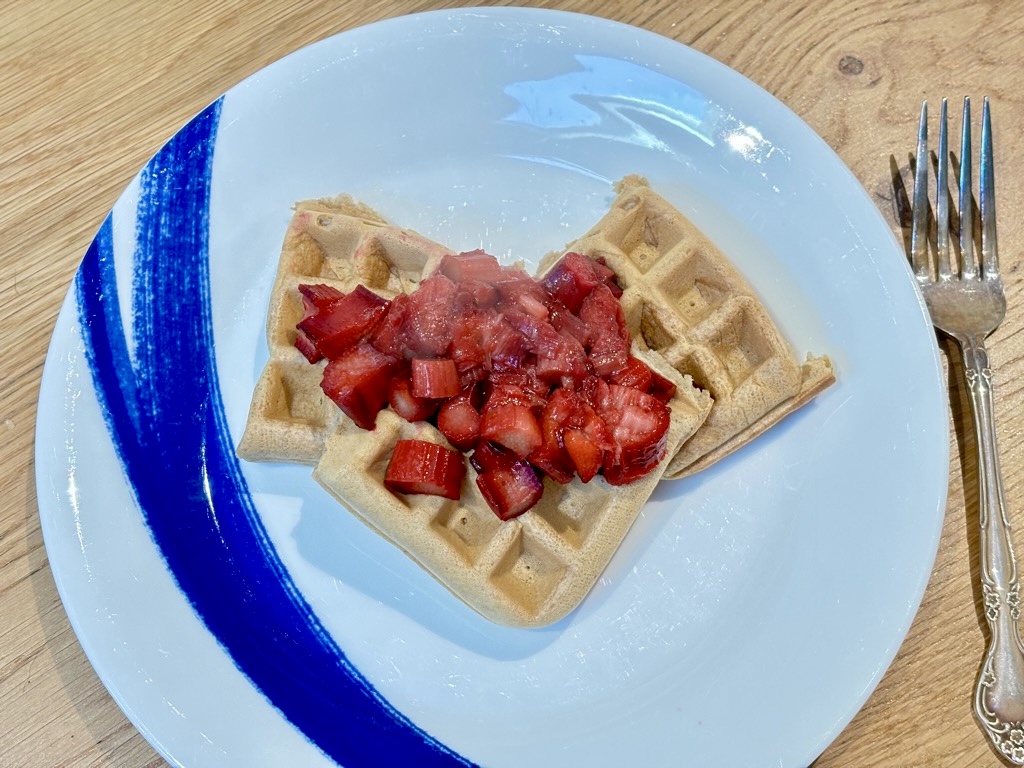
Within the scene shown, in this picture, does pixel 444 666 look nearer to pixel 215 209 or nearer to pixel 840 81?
pixel 215 209

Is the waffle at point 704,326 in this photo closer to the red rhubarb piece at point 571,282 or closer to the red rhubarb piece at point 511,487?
the red rhubarb piece at point 571,282

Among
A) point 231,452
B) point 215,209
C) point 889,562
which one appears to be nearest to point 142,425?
point 231,452

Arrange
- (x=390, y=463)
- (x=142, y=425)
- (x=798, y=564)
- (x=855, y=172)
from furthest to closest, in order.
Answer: (x=855, y=172), (x=142, y=425), (x=798, y=564), (x=390, y=463)

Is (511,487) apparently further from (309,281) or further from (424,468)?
(309,281)

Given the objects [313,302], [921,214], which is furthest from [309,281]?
[921,214]

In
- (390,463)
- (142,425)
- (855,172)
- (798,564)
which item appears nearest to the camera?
(390,463)

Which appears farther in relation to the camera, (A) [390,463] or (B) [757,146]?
(B) [757,146]

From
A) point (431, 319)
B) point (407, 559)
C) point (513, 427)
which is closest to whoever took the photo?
point (513, 427)
